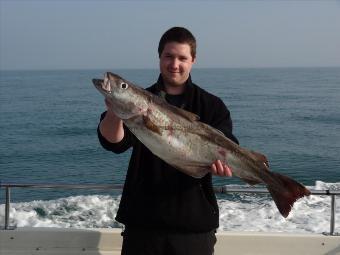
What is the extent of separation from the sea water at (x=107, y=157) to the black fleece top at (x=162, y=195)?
5646mm

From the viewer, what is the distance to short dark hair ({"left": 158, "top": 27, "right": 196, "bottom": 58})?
3285 mm

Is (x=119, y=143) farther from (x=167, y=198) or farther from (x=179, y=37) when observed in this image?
(x=179, y=37)

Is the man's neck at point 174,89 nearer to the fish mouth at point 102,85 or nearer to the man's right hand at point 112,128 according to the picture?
the man's right hand at point 112,128

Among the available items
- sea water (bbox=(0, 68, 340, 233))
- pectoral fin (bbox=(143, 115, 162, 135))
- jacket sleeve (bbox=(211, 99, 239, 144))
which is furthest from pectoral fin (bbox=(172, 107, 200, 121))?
sea water (bbox=(0, 68, 340, 233))

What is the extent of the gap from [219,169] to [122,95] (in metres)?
0.83

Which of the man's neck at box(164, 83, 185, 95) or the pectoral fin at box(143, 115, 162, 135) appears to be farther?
the man's neck at box(164, 83, 185, 95)

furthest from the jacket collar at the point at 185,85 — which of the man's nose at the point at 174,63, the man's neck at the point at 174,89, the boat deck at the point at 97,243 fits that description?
the boat deck at the point at 97,243

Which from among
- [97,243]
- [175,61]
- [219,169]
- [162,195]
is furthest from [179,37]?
[97,243]

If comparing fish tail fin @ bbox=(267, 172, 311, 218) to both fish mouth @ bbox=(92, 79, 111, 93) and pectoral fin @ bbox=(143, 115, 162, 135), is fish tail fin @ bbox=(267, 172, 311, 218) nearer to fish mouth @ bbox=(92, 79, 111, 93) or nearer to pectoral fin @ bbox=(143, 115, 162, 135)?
pectoral fin @ bbox=(143, 115, 162, 135)

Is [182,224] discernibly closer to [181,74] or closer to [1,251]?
[181,74]

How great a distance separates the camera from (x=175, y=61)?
10.7 ft

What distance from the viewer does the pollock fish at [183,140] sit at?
9.62 feet

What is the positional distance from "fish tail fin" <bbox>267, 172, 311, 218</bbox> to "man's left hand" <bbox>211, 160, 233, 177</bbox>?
0.32 m

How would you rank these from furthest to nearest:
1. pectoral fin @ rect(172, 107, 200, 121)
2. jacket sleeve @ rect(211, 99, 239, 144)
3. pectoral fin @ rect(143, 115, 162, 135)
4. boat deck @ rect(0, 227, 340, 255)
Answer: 1. boat deck @ rect(0, 227, 340, 255)
2. jacket sleeve @ rect(211, 99, 239, 144)
3. pectoral fin @ rect(172, 107, 200, 121)
4. pectoral fin @ rect(143, 115, 162, 135)
